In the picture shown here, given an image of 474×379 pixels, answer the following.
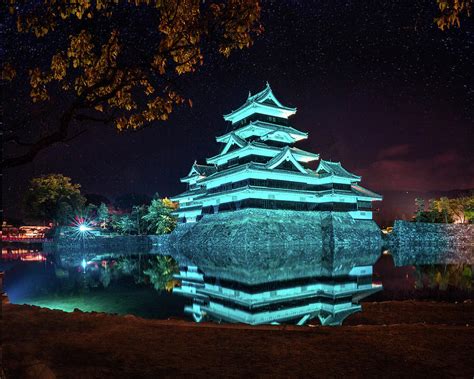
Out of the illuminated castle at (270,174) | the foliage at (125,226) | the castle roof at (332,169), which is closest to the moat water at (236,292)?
the illuminated castle at (270,174)

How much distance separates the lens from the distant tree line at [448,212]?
165 ft

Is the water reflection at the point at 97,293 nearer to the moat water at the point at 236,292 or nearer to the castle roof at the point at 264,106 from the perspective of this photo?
the moat water at the point at 236,292

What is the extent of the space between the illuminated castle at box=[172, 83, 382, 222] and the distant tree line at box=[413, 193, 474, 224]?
1331cm

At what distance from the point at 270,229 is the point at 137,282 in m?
16.9

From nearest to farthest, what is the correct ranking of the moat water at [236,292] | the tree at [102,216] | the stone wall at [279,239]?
1. the moat water at [236,292]
2. the stone wall at [279,239]
3. the tree at [102,216]

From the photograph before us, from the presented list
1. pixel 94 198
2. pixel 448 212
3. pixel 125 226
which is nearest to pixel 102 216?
pixel 125 226

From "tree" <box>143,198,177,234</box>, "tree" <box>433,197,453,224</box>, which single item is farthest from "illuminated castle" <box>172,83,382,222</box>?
"tree" <box>433,197,453,224</box>

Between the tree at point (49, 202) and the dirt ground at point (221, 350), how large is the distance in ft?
153

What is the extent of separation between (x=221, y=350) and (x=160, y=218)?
49197 mm

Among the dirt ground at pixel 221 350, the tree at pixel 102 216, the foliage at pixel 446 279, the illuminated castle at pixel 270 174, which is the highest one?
the illuminated castle at pixel 270 174

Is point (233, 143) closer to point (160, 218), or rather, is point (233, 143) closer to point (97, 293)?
point (160, 218)

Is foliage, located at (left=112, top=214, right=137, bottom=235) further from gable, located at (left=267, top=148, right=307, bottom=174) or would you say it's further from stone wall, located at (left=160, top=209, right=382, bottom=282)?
gable, located at (left=267, top=148, right=307, bottom=174)

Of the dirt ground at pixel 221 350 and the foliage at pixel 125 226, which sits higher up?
the foliage at pixel 125 226

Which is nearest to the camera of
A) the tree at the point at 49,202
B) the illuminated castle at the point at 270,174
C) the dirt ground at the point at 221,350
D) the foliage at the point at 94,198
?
the dirt ground at the point at 221,350
